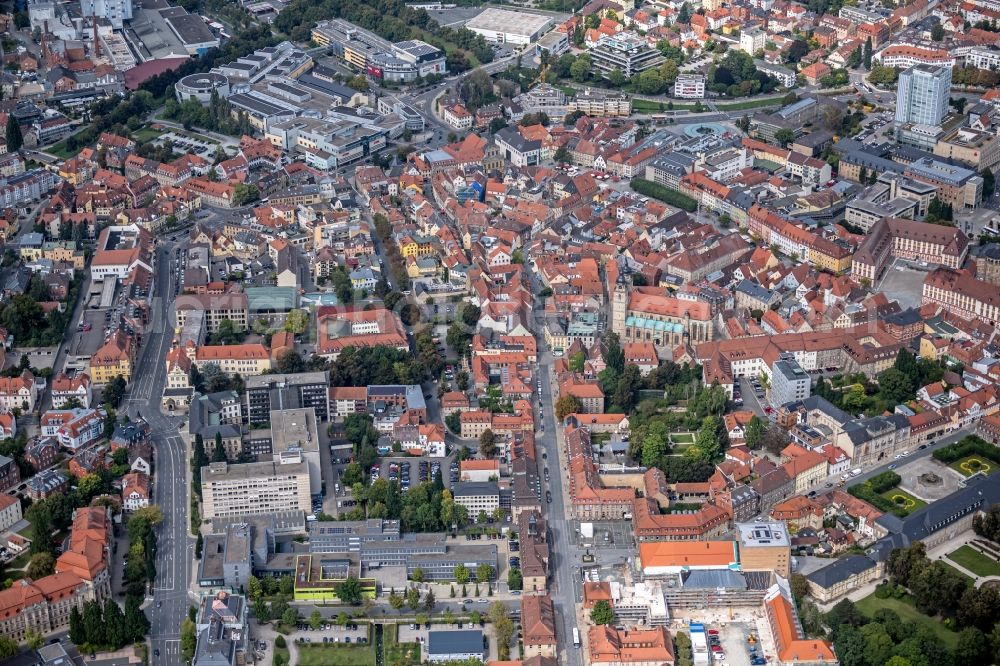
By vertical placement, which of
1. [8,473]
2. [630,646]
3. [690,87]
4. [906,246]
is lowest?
[690,87]

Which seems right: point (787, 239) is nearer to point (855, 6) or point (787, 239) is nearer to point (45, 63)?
point (855, 6)

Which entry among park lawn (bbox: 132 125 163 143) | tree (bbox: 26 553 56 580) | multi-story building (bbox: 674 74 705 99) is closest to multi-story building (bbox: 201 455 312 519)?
tree (bbox: 26 553 56 580)

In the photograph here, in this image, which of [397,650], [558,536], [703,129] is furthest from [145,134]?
[397,650]

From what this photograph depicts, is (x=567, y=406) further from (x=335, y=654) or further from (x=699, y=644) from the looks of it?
(x=335, y=654)

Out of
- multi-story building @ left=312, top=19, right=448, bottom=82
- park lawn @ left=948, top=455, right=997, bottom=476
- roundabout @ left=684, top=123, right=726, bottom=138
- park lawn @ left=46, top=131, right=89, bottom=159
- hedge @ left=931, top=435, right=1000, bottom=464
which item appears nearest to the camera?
park lawn @ left=948, top=455, right=997, bottom=476

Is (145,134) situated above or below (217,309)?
below

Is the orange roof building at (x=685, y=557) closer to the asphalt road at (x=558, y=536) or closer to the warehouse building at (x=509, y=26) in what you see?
the asphalt road at (x=558, y=536)

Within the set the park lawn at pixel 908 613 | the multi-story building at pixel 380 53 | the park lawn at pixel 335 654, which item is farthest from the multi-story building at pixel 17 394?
the multi-story building at pixel 380 53

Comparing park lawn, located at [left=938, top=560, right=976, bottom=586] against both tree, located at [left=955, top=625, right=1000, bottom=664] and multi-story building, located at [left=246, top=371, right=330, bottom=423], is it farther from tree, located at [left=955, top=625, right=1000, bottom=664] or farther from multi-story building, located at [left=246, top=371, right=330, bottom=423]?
multi-story building, located at [left=246, top=371, right=330, bottom=423]
